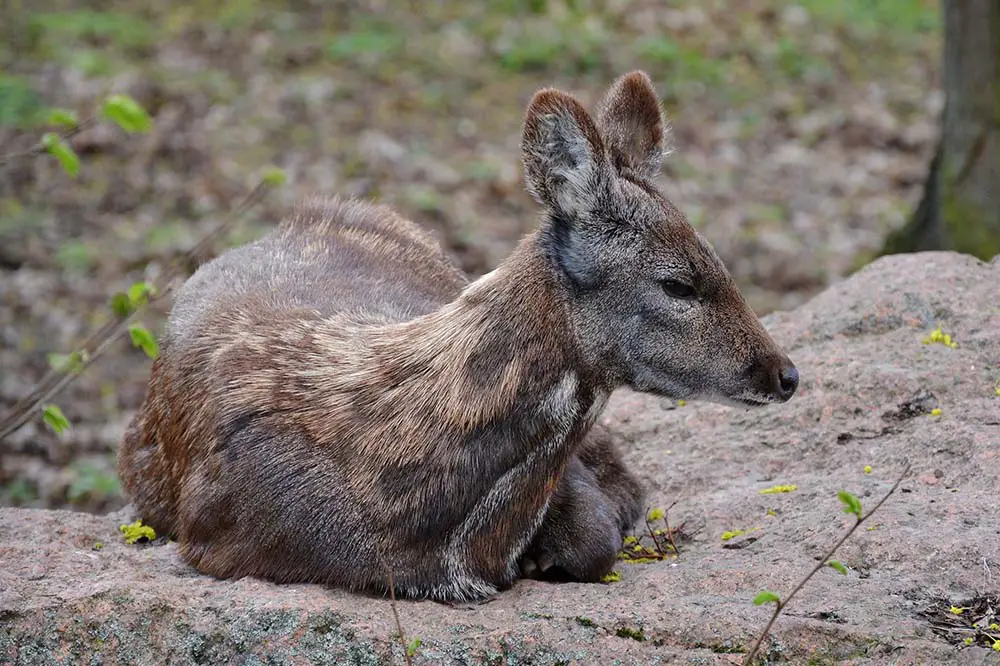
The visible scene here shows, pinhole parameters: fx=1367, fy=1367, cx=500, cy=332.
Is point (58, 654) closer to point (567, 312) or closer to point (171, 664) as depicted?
point (171, 664)

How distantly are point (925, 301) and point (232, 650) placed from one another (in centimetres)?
389

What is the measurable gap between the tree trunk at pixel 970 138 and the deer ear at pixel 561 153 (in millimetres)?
5214

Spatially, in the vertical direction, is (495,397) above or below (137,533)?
above

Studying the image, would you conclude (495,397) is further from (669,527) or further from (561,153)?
(669,527)

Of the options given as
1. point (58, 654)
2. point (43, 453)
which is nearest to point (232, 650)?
point (58, 654)

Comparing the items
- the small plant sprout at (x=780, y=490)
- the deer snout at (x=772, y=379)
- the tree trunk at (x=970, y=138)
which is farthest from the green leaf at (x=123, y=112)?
the tree trunk at (x=970, y=138)

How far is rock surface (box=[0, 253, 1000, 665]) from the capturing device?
4.41 meters

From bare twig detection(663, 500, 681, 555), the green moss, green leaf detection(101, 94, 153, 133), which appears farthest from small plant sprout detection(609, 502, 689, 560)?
green leaf detection(101, 94, 153, 133)

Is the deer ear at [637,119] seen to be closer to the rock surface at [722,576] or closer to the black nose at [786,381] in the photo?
the black nose at [786,381]

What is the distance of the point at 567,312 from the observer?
488 centimetres

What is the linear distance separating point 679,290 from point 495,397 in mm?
769

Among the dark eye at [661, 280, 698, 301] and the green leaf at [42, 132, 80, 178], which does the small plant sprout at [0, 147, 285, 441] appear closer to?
the green leaf at [42, 132, 80, 178]

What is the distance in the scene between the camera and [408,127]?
1356 centimetres

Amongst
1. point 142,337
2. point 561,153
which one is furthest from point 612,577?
point 142,337
